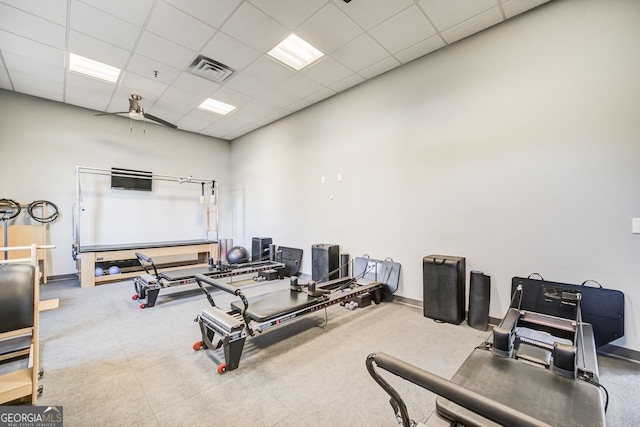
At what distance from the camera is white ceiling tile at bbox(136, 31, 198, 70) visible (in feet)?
10.8

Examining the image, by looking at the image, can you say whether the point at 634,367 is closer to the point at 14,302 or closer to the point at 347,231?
the point at 347,231

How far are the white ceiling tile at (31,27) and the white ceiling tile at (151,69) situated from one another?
73 centimetres

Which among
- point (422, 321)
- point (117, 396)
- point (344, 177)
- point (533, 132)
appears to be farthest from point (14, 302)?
point (533, 132)

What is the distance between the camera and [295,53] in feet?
12.1

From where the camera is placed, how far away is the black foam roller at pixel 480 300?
294 cm

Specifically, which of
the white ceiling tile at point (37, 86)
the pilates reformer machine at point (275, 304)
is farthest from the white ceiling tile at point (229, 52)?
the white ceiling tile at point (37, 86)

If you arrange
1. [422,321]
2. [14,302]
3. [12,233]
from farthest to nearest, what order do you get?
[12,233] < [422,321] < [14,302]

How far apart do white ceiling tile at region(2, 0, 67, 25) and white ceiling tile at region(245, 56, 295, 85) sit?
2.02m

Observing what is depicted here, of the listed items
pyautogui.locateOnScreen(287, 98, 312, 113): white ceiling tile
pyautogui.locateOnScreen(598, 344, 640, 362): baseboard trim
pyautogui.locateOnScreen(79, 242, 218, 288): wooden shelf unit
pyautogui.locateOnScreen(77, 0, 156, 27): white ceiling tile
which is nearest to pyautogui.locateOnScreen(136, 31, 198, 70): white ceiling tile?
pyautogui.locateOnScreen(77, 0, 156, 27): white ceiling tile

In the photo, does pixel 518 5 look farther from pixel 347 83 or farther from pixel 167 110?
pixel 167 110

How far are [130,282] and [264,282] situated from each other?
8.68 feet

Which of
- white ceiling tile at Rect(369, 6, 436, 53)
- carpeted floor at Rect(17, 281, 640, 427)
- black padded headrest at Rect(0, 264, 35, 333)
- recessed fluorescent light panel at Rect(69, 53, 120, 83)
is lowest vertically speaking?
carpeted floor at Rect(17, 281, 640, 427)

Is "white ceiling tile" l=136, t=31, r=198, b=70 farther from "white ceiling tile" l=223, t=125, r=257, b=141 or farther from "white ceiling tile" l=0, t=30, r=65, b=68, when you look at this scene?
"white ceiling tile" l=223, t=125, r=257, b=141

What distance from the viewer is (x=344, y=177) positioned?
15.3ft
